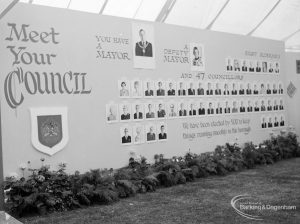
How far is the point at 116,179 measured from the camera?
7.07m

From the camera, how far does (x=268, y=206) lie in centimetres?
579

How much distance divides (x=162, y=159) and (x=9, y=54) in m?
3.66

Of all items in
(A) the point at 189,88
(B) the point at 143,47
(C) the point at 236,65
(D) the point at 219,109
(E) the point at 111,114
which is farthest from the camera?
(C) the point at 236,65

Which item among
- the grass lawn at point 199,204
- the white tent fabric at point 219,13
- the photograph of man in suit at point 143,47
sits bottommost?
the grass lawn at point 199,204

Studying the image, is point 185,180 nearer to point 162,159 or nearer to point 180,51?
point 162,159

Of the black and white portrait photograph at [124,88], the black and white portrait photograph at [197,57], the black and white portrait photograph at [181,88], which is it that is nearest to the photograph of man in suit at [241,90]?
the black and white portrait photograph at [197,57]

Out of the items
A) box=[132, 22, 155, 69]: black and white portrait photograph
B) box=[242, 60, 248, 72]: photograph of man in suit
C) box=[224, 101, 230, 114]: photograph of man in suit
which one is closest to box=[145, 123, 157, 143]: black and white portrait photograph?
box=[132, 22, 155, 69]: black and white portrait photograph

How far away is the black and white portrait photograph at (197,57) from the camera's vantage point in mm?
9047

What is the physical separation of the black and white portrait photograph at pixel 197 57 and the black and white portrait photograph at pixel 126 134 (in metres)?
2.34

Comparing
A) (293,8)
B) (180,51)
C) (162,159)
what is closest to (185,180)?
(162,159)

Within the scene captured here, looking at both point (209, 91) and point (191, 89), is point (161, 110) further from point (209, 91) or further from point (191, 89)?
point (209, 91)

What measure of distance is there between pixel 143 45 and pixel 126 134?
76.1 inches

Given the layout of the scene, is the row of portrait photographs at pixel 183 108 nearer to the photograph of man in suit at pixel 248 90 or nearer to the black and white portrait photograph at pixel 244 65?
the photograph of man in suit at pixel 248 90

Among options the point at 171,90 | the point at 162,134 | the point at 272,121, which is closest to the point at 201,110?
the point at 171,90
